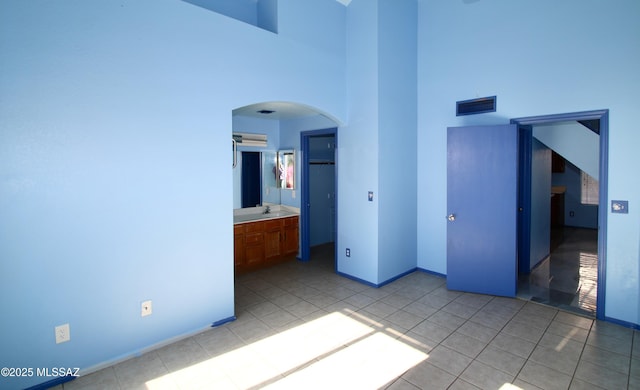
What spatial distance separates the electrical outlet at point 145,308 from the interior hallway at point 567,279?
392cm

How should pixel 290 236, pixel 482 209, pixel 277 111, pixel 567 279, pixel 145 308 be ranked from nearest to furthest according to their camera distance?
pixel 145 308 → pixel 482 209 → pixel 567 279 → pixel 277 111 → pixel 290 236

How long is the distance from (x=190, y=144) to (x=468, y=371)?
293cm

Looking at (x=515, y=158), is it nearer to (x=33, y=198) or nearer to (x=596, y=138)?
(x=596, y=138)

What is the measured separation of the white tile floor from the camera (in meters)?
2.36

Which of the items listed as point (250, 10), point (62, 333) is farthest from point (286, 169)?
point (62, 333)

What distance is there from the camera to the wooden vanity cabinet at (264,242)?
4.81 meters

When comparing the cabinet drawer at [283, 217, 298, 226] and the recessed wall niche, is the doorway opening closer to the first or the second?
the cabinet drawer at [283, 217, 298, 226]

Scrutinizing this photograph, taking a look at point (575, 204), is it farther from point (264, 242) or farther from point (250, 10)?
point (250, 10)

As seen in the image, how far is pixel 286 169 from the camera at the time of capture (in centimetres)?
551

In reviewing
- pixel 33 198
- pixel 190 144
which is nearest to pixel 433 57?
pixel 190 144

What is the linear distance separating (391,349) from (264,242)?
9.16ft

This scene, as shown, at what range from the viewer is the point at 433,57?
14.7 feet

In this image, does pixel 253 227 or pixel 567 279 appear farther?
pixel 253 227

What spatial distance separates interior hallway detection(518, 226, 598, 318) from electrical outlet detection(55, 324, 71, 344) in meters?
4.41
